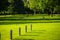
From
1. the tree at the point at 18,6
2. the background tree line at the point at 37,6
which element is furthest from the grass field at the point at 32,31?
the tree at the point at 18,6

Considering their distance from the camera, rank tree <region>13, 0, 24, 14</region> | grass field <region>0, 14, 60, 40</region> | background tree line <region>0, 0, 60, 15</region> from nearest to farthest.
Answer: grass field <region>0, 14, 60, 40</region>, background tree line <region>0, 0, 60, 15</region>, tree <region>13, 0, 24, 14</region>

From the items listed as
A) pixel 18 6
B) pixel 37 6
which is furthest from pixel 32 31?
pixel 18 6

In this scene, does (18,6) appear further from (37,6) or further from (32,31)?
(32,31)

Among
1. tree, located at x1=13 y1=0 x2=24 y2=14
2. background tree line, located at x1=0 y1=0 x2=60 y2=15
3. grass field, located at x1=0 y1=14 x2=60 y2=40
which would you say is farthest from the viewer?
tree, located at x1=13 y1=0 x2=24 y2=14

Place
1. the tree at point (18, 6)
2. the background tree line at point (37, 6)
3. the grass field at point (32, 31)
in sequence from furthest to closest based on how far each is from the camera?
the tree at point (18, 6) → the background tree line at point (37, 6) → the grass field at point (32, 31)

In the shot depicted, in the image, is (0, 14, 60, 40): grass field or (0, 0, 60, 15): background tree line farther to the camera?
(0, 0, 60, 15): background tree line

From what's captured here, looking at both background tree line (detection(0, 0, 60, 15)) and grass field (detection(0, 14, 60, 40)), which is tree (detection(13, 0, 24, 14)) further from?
grass field (detection(0, 14, 60, 40))

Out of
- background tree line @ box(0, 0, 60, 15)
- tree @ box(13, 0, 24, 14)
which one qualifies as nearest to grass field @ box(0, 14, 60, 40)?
background tree line @ box(0, 0, 60, 15)

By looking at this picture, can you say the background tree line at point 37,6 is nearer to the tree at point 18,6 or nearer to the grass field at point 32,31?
the tree at point 18,6

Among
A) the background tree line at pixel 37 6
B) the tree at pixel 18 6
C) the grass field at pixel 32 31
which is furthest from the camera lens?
the tree at pixel 18 6

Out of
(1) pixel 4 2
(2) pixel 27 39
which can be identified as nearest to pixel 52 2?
(1) pixel 4 2

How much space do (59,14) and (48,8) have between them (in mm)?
15203

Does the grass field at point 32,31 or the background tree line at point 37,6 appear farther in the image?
the background tree line at point 37,6

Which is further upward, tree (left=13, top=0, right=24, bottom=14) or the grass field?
the grass field
